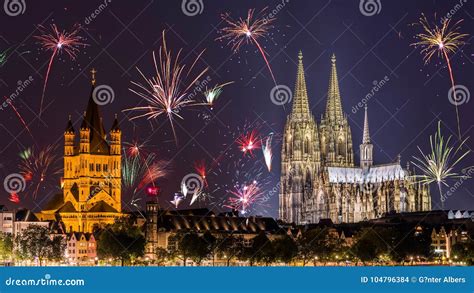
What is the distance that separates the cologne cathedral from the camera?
175 m

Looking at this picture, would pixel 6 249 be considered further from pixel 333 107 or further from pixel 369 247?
pixel 333 107

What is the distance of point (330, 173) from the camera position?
181500 millimetres

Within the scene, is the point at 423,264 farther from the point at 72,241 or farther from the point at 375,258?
the point at 72,241

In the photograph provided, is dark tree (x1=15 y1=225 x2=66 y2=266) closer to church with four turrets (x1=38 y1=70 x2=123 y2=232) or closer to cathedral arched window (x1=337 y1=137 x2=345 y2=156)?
church with four turrets (x1=38 y1=70 x2=123 y2=232)

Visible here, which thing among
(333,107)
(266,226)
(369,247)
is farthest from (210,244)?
(333,107)

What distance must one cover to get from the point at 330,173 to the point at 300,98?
33.8 ft

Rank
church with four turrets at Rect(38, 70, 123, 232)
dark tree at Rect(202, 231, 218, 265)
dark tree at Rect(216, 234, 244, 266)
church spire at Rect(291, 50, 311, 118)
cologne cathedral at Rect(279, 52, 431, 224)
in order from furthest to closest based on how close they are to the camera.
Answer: church spire at Rect(291, 50, 311, 118), cologne cathedral at Rect(279, 52, 431, 224), church with four turrets at Rect(38, 70, 123, 232), dark tree at Rect(216, 234, 244, 266), dark tree at Rect(202, 231, 218, 265)

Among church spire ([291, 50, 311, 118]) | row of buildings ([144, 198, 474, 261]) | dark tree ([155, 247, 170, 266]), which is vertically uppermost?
church spire ([291, 50, 311, 118])

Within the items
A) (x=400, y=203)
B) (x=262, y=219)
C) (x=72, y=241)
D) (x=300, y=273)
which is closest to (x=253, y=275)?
(x=300, y=273)

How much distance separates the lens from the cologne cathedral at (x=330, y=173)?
573ft

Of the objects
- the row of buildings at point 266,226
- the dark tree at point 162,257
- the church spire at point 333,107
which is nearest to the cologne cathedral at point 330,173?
the church spire at point 333,107

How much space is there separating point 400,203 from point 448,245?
25301mm

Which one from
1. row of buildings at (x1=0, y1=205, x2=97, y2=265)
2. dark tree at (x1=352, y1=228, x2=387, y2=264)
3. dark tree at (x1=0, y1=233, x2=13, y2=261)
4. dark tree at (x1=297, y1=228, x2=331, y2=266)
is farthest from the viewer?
row of buildings at (x1=0, y1=205, x2=97, y2=265)

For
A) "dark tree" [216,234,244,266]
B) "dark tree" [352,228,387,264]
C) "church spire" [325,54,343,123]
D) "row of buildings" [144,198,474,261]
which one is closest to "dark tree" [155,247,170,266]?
"row of buildings" [144,198,474,261]
